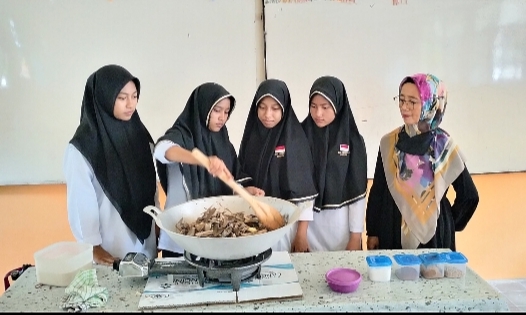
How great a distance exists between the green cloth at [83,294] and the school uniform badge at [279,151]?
2.75ft

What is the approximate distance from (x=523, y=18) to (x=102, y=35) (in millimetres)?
2248

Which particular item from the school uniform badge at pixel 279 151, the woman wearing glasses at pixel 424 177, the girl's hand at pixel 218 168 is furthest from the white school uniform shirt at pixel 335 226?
the girl's hand at pixel 218 168

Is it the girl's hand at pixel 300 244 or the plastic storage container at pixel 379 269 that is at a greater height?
the plastic storage container at pixel 379 269

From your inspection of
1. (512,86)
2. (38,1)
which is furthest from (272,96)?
(512,86)

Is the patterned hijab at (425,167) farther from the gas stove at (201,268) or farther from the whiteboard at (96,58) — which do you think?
the whiteboard at (96,58)

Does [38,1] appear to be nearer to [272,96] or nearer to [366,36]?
[272,96]

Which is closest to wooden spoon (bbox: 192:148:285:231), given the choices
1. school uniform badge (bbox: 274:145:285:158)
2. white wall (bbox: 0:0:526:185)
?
school uniform badge (bbox: 274:145:285:158)

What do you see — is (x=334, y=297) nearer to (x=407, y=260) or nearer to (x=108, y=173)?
(x=407, y=260)

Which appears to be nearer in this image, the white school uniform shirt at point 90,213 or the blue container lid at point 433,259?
the blue container lid at point 433,259

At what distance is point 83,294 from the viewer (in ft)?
3.40

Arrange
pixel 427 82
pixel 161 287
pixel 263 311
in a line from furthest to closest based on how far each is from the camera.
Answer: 1. pixel 427 82
2. pixel 161 287
3. pixel 263 311

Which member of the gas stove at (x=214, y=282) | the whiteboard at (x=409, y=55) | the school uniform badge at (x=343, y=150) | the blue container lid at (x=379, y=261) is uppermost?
the whiteboard at (x=409, y=55)

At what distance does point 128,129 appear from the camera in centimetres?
163

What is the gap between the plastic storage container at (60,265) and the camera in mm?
1149
